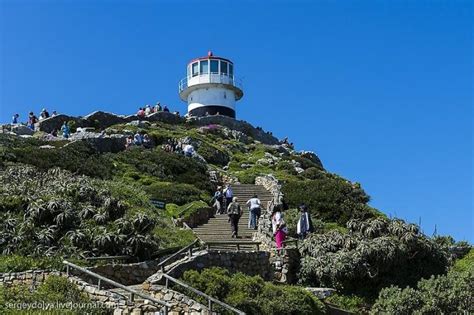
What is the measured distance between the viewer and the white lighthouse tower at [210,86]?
68.1m

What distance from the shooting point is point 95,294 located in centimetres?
1546

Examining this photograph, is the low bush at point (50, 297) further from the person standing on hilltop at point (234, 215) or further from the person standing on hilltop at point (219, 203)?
the person standing on hilltop at point (219, 203)

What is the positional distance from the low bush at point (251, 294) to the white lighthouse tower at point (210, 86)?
1949 inches

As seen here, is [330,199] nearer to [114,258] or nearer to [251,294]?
[251,294]

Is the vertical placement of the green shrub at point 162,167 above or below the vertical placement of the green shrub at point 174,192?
above

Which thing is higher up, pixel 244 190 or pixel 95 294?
pixel 244 190

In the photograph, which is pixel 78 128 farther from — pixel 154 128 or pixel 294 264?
Result: pixel 294 264

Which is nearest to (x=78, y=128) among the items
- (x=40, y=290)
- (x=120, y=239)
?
(x=120, y=239)

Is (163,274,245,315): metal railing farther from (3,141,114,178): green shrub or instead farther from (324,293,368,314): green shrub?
(3,141,114,178): green shrub

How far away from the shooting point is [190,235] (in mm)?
23875

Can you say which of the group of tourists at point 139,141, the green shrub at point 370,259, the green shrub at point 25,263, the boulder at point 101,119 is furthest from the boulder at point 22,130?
the green shrub at point 25,263

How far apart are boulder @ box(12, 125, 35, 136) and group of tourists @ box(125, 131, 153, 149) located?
749cm

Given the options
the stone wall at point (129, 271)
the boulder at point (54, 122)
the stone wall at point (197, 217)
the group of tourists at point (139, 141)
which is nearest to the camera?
the stone wall at point (129, 271)

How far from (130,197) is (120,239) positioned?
6.84m
